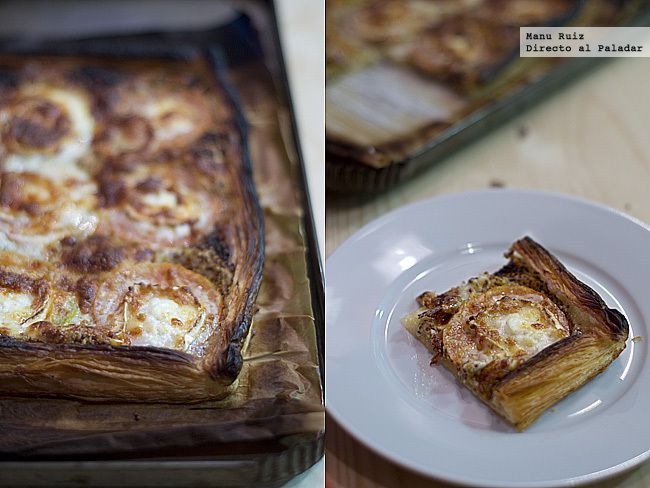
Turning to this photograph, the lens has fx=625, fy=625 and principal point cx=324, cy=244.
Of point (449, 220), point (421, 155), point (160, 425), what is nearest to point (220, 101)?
point (421, 155)

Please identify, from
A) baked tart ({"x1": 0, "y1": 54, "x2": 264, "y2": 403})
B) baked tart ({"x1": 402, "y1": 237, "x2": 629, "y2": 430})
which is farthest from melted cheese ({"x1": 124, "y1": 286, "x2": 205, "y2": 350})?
baked tart ({"x1": 402, "y1": 237, "x2": 629, "y2": 430})

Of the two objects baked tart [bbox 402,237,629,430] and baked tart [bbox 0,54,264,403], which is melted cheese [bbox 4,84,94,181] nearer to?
baked tart [bbox 0,54,264,403]

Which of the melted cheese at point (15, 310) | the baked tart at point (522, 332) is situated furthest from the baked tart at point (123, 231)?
the baked tart at point (522, 332)

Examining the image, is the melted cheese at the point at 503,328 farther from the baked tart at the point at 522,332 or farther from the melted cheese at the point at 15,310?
the melted cheese at the point at 15,310

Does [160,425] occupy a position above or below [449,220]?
below

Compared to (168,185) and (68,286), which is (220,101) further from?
(68,286)

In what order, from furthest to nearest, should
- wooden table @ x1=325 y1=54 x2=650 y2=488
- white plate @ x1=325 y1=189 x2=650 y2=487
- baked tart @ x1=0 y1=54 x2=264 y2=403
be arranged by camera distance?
wooden table @ x1=325 y1=54 x2=650 y2=488
baked tart @ x1=0 y1=54 x2=264 y2=403
white plate @ x1=325 y1=189 x2=650 y2=487
